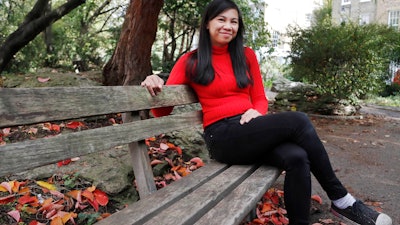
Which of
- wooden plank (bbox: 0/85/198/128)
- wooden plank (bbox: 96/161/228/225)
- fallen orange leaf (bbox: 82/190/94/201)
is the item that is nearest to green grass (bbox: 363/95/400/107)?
wooden plank (bbox: 96/161/228/225)

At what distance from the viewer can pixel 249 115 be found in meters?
2.48

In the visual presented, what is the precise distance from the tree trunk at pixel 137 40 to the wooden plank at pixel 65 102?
7.69ft

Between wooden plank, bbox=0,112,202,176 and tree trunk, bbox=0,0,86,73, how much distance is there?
4.41 m

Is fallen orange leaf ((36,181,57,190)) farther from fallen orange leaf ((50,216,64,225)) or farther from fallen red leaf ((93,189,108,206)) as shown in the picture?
fallen orange leaf ((50,216,64,225))

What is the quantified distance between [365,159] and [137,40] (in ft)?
10.9

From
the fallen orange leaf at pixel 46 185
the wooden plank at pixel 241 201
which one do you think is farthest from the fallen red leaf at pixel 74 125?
the wooden plank at pixel 241 201

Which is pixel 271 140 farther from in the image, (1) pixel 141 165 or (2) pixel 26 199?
(2) pixel 26 199

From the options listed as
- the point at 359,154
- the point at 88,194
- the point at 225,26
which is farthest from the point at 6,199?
the point at 359,154

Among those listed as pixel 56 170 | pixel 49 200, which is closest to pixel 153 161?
pixel 56 170

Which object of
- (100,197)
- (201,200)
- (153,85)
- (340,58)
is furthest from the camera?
(340,58)

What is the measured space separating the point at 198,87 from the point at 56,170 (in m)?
1.26

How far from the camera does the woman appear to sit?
7.38ft

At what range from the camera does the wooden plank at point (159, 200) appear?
62.1 inches

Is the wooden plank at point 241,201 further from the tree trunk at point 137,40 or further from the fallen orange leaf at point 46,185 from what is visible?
the tree trunk at point 137,40
